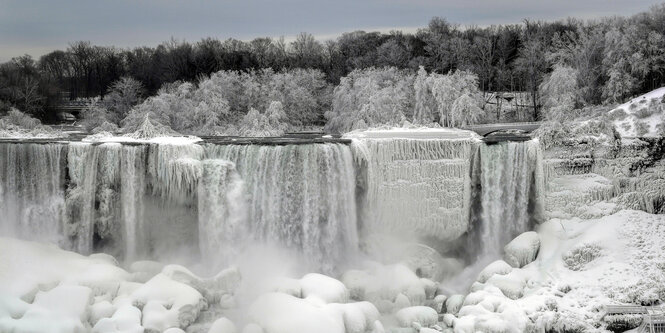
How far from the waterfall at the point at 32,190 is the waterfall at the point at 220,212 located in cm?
510

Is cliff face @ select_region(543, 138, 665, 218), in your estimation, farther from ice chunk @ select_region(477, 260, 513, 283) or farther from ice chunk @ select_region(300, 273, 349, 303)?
ice chunk @ select_region(300, 273, 349, 303)

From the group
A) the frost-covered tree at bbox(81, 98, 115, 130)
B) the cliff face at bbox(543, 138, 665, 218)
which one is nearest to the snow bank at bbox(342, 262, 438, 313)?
the cliff face at bbox(543, 138, 665, 218)

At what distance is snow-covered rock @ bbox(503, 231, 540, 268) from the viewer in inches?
819

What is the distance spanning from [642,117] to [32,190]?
23535 mm

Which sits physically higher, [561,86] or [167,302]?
[561,86]

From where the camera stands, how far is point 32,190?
72.4 feet

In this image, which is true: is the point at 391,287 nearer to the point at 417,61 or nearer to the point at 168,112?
the point at 168,112

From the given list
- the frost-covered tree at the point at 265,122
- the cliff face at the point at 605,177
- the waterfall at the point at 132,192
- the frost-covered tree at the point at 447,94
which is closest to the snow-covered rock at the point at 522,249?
the cliff face at the point at 605,177

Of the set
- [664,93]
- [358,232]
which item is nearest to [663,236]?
[664,93]

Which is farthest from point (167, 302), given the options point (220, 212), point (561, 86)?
point (561, 86)

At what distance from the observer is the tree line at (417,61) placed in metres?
36.8

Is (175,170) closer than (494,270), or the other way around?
(494,270)

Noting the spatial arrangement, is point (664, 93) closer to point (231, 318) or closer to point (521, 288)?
point (521, 288)

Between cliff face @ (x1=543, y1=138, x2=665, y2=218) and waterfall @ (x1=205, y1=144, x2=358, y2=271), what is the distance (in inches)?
315
